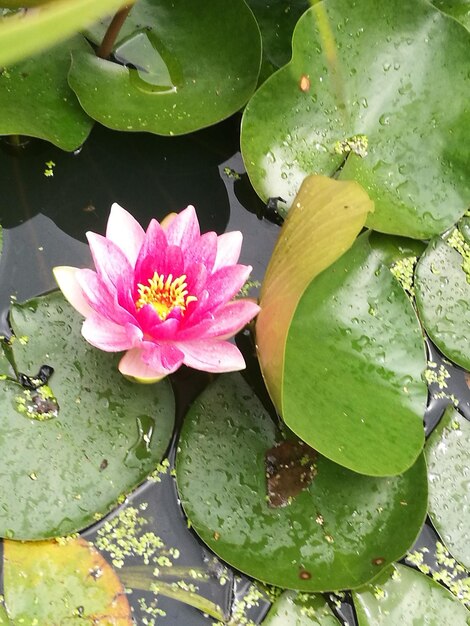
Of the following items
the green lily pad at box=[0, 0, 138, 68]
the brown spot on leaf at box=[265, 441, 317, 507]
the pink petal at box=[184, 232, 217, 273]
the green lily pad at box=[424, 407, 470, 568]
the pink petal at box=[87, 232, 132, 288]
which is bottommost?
the brown spot on leaf at box=[265, 441, 317, 507]

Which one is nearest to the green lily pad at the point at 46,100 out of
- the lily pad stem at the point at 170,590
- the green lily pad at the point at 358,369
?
the green lily pad at the point at 358,369

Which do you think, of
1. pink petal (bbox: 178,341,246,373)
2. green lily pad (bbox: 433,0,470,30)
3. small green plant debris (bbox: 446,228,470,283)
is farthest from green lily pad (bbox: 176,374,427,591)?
green lily pad (bbox: 433,0,470,30)

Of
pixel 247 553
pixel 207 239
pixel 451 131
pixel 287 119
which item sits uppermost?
pixel 451 131

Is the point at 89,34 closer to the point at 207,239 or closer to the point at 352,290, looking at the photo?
the point at 207,239

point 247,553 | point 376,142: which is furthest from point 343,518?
point 376,142

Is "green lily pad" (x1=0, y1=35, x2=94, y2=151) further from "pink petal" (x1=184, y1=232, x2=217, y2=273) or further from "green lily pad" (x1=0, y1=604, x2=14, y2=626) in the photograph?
"green lily pad" (x1=0, y1=604, x2=14, y2=626)

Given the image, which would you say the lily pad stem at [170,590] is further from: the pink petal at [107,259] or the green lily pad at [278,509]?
the pink petal at [107,259]
